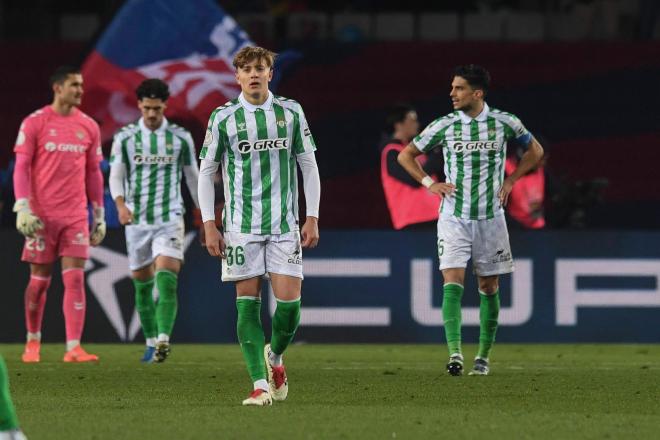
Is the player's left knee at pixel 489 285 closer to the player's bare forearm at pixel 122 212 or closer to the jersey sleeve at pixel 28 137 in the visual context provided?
the player's bare forearm at pixel 122 212

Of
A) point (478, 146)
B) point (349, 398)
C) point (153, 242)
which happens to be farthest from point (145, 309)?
point (349, 398)

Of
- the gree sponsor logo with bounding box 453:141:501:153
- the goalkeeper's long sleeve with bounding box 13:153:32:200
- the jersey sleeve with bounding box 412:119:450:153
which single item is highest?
the jersey sleeve with bounding box 412:119:450:153

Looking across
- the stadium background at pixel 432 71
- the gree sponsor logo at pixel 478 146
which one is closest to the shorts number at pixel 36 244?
the gree sponsor logo at pixel 478 146

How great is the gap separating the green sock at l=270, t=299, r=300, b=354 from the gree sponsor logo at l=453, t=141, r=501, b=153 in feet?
8.01

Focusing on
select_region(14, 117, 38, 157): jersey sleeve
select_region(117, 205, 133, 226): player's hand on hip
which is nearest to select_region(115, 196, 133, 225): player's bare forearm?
select_region(117, 205, 133, 226): player's hand on hip

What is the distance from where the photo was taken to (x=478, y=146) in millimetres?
9531

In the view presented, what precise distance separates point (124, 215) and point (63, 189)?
1.50 ft

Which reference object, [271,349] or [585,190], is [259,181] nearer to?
[271,349]

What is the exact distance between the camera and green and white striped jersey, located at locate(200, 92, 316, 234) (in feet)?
24.0

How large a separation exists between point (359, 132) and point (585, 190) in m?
6.21

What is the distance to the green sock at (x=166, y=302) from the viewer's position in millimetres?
10617

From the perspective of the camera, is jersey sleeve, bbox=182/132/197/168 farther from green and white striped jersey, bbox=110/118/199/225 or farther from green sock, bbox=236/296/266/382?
green sock, bbox=236/296/266/382

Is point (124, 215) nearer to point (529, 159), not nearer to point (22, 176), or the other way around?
point (22, 176)

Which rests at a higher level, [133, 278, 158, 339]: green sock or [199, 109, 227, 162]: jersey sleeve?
[199, 109, 227, 162]: jersey sleeve
